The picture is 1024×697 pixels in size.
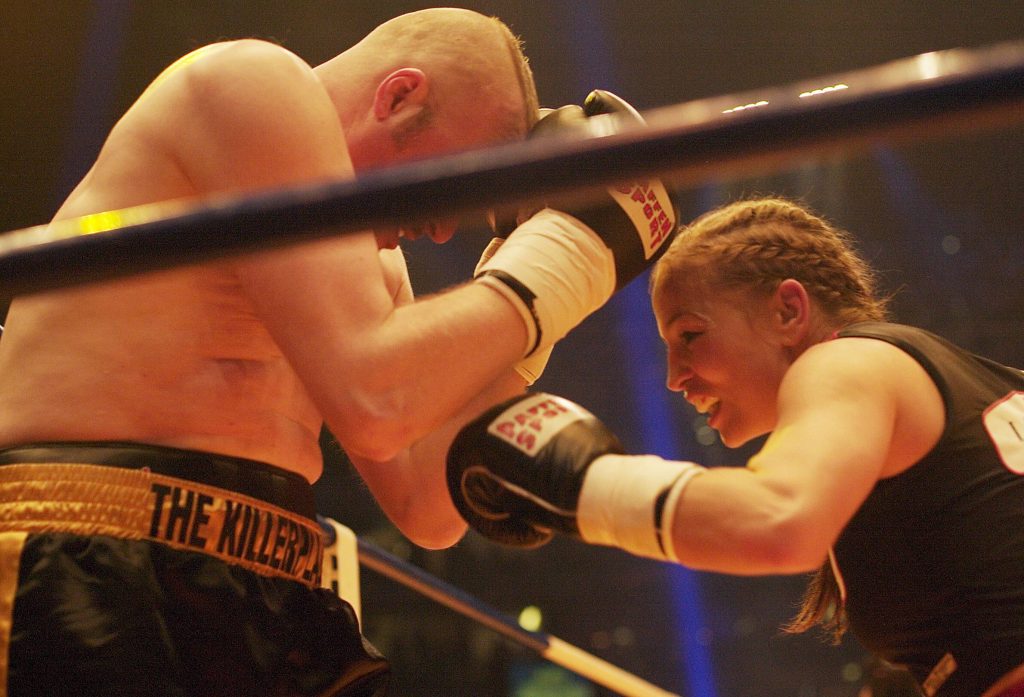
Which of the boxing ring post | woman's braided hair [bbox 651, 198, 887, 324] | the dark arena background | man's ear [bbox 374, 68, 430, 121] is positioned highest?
the boxing ring post

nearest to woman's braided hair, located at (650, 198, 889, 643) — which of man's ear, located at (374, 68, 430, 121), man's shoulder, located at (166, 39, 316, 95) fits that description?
man's ear, located at (374, 68, 430, 121)

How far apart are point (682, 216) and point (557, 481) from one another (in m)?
4.74

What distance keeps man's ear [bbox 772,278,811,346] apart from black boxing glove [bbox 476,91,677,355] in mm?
167

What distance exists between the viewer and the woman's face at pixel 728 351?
122 cm

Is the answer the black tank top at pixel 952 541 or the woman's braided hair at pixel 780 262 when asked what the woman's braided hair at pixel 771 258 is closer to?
the woman's braided hair at pixel 780 262

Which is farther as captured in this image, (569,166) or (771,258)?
(771,258)

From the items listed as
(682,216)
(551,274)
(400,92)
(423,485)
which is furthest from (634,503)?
(682,216)

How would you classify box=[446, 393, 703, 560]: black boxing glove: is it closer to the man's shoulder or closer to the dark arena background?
the dark arena background

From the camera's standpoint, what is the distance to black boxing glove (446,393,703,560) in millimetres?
865

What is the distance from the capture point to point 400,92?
125cm

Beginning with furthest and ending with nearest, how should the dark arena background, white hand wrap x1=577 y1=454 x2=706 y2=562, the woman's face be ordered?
the dark arena background
the woman's face
white hand wrap x1=577 y1=454 x2=706 y2=562

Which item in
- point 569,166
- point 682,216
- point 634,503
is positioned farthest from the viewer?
point 682,216

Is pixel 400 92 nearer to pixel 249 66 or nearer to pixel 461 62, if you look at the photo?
pixel 461 62

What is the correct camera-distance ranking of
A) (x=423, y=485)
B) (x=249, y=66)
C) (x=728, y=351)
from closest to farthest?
(x=249, y=66) < (x=728, y=351) < (x=423, y=485)
